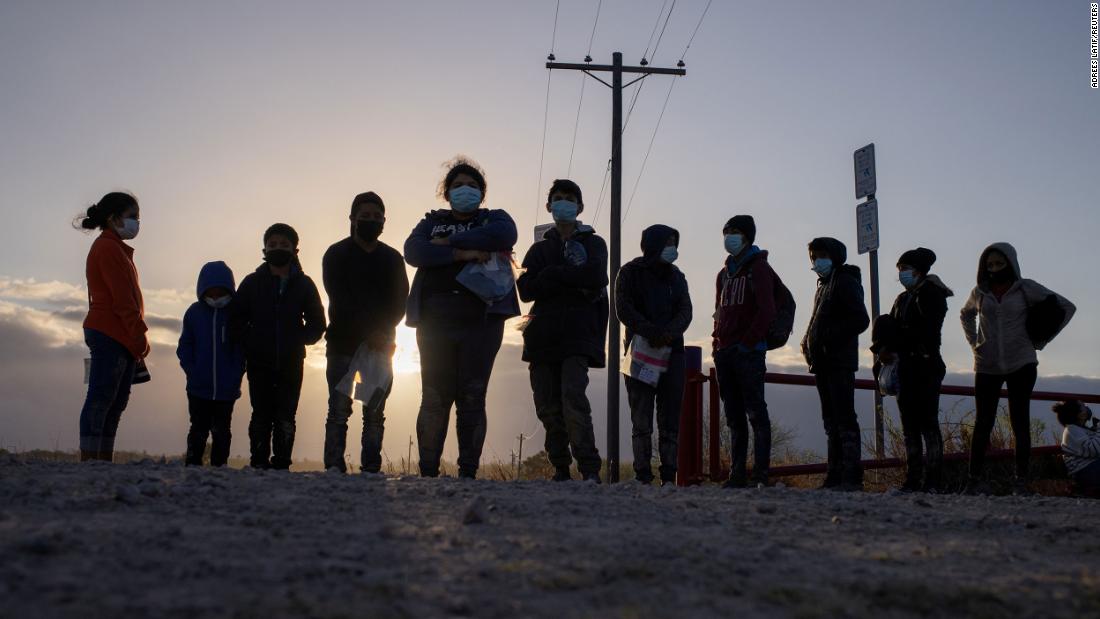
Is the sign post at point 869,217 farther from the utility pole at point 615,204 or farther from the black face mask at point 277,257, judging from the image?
the black face mask at point 277,257

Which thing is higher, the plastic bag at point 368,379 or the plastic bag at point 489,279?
the plastic bag at point 489,279

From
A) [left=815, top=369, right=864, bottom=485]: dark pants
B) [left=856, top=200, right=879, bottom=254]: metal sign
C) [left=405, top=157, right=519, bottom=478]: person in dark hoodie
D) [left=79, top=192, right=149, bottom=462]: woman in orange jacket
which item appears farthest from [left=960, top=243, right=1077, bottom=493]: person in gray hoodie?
[left=79, top=192, right=149, bottom=462]: woman in orange jacket

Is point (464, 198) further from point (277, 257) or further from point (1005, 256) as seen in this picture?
point (1005, 256)

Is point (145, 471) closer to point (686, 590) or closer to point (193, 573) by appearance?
point (193, 573)

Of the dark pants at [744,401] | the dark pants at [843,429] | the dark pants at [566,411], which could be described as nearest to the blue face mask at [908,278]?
the dark pants at [843,429]

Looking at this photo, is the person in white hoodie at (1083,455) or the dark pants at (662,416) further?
the person in white hoodie at (1083,455)

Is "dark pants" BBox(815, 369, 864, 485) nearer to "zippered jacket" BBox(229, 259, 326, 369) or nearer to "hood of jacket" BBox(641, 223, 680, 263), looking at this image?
"hood of jacket" BBox(641, 223, 680, 263)

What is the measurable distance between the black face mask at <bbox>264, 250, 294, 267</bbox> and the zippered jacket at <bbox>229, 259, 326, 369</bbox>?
2.4 inches

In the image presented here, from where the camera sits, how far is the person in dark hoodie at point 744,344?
695cm

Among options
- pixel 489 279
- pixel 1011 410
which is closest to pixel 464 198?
pixel 489 279

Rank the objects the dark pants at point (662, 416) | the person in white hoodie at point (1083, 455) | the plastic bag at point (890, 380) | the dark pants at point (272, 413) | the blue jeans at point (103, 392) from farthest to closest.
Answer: the person in white hoodie at point (1083, 455) → the plastic bag at point (890, 380) → the dark pants at point (662, 416) → the dark pants at point (272, 413) → the blue jeans at point (103, 392)

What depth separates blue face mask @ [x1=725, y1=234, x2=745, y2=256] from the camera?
7.28 m

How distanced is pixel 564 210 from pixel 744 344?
61.6 inches

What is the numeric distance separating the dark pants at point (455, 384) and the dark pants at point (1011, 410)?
12.3 feet
